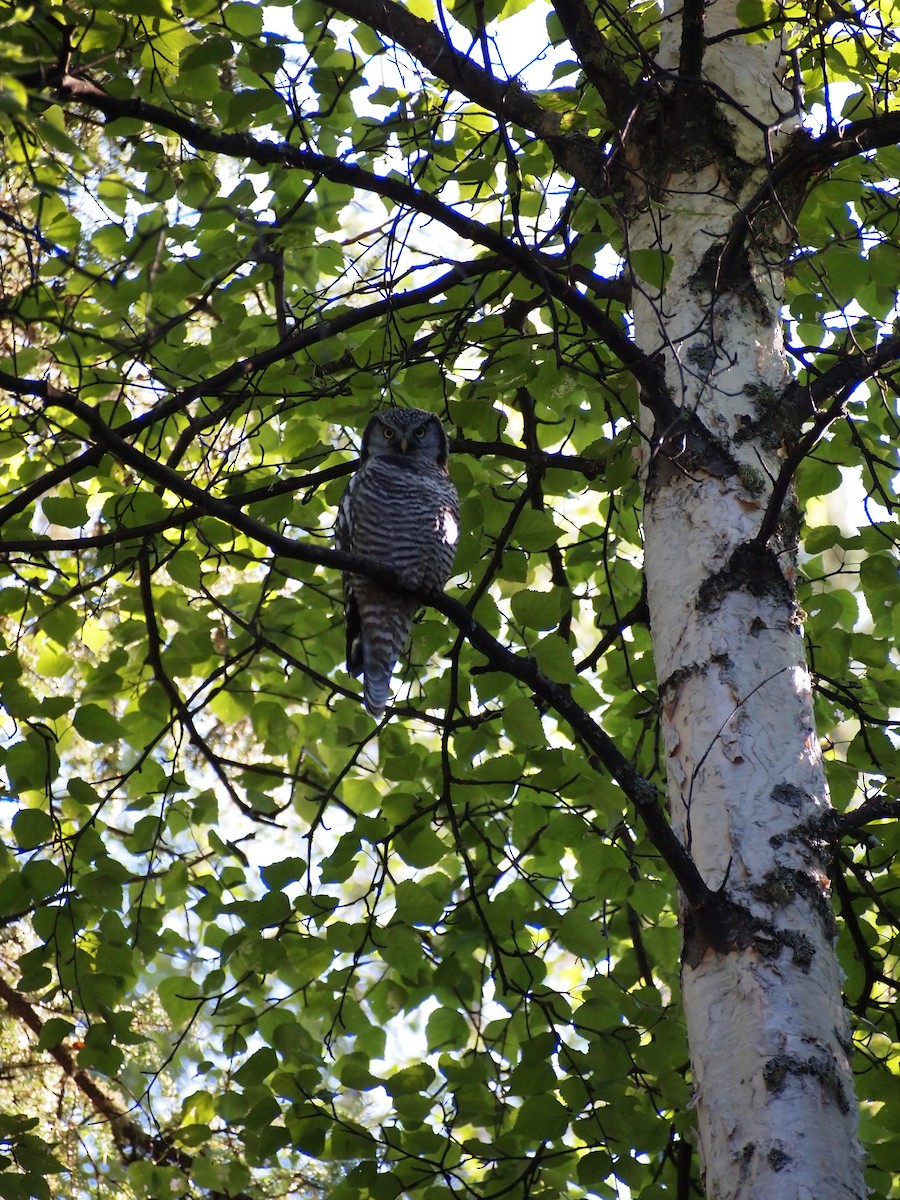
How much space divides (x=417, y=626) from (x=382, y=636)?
0.61 meters

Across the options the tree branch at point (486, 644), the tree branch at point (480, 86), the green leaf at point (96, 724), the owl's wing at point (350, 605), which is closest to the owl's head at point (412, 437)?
the owl's wing at point (350, 605)

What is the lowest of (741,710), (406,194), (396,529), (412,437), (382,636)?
(741,710)

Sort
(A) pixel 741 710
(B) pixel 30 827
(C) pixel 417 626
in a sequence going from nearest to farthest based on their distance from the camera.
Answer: (A) pixel 741 710
(B) pixel 30 827
(C) pixel 417 626

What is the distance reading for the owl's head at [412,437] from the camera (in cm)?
431

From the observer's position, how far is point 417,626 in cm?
364

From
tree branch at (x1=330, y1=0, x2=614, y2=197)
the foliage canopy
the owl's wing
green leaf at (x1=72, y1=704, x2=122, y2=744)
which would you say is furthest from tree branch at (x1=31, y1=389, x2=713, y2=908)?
the owl's wing

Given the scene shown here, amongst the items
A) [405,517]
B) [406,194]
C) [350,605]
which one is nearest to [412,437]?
[405,517]

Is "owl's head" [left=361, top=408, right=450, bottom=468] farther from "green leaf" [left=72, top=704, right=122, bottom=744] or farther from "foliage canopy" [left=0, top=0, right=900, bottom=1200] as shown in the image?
"green leaf" [left=72, top=704, right=122, bottom=744]

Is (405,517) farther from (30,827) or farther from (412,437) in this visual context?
(30,827)

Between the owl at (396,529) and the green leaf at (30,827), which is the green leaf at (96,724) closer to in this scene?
the green leaf at (30,827)

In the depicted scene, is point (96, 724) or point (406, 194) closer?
point (406, 194)

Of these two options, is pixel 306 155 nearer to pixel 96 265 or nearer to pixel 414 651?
pixel 96 265

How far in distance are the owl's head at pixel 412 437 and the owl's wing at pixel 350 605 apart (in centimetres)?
23

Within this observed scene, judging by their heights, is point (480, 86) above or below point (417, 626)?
above
